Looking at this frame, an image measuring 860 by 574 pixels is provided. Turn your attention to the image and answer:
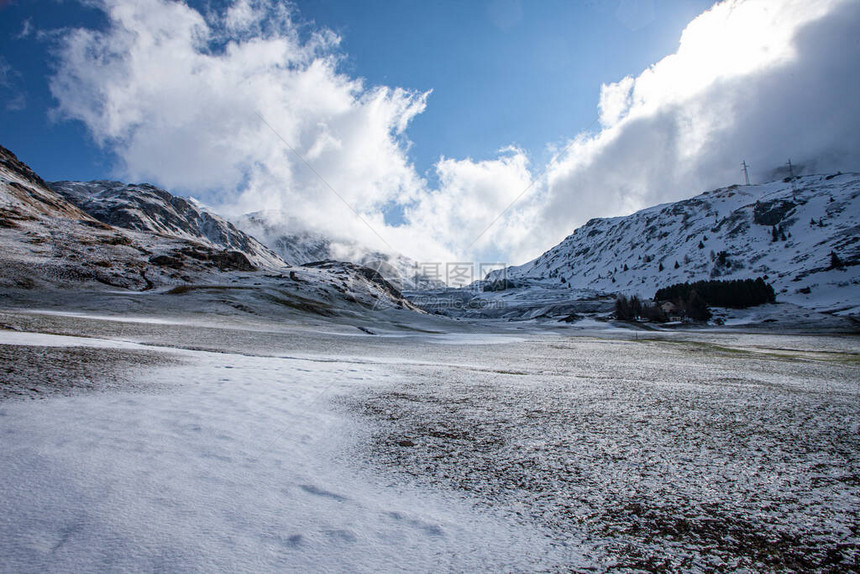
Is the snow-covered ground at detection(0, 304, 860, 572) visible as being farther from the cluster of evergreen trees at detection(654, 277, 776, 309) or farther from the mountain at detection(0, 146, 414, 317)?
the cluster of evergreen trees at detection(654, 277, 776, 309)

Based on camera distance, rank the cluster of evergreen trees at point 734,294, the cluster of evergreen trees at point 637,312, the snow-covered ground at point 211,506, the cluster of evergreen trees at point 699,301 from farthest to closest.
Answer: the cluster of evergreen trees at point 734,294 → the cluster of evergreen trees at point 699,301 → the cluster of evergreen trees at point 637,312 → the snow-covered ground at point 211,506

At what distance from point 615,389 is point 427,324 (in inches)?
2384

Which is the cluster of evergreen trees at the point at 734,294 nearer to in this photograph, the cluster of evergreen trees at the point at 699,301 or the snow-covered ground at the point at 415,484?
the cluster of evergreen trees at the point at 699,301

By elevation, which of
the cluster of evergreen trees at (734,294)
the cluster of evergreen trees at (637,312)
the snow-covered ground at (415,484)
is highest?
the cluster of evergreen trees at (734,294)

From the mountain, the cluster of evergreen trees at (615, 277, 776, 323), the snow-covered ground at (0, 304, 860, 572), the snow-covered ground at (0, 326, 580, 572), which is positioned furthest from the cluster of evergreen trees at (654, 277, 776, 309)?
the snow-covered ground at (0, 326, 580, 572)

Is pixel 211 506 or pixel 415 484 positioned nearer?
pixel 211 506

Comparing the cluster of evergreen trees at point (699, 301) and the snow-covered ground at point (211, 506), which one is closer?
the snow-covered ground at point (211, 506)

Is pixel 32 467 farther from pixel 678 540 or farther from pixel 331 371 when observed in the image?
pixel 331 371

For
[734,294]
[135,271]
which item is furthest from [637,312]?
[135,271]

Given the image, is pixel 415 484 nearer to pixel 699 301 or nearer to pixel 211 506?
pixel 211 506

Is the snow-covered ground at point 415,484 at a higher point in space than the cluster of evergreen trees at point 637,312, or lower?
lower

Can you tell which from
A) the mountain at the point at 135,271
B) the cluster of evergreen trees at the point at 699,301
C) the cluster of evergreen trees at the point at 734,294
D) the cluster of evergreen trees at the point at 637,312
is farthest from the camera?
the cluster of evergreen trees at the point at 734,294

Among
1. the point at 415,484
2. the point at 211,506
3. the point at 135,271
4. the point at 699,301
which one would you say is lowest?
the point at 415,484

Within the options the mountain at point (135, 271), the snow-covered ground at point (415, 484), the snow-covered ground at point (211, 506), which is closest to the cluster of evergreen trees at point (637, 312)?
the mountain at point (135, 271)
